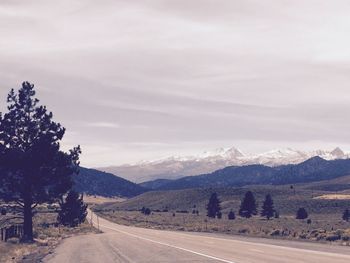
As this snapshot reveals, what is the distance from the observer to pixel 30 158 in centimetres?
4659

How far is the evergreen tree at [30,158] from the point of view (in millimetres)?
46688

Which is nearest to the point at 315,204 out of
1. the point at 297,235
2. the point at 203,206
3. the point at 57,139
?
the point at 203,206

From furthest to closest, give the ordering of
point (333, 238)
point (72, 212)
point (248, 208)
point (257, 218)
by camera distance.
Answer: point (248, 208)
point (257, 218)
point (72, 212)
point (333, 238)

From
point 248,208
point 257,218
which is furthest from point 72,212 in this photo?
point 248,208

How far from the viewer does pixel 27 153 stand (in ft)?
153

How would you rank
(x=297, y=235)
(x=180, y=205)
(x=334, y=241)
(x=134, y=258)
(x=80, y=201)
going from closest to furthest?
(x=134, y=258)
(x=334, y=241)
(x=297, y=235)
(x=80, y=201)
(x=180, y=205)

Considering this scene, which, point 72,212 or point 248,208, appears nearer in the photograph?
point 72,212

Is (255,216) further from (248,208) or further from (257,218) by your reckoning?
(257,218)

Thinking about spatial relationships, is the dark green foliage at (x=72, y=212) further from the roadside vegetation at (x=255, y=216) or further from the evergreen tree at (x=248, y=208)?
the evergreen tree at (x=248, y=208)

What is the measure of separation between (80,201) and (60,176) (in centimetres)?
3097

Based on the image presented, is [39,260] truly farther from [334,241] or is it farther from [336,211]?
[336,211]

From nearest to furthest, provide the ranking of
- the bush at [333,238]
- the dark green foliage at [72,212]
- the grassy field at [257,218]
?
the bush at [333,238] → the grassy field at [257,218] → the dark green foliage at [72,212]

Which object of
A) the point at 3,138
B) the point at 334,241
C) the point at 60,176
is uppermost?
the point at 3,138

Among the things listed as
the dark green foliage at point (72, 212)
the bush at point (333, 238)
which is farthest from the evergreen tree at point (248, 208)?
the bush at point (333, 238)
